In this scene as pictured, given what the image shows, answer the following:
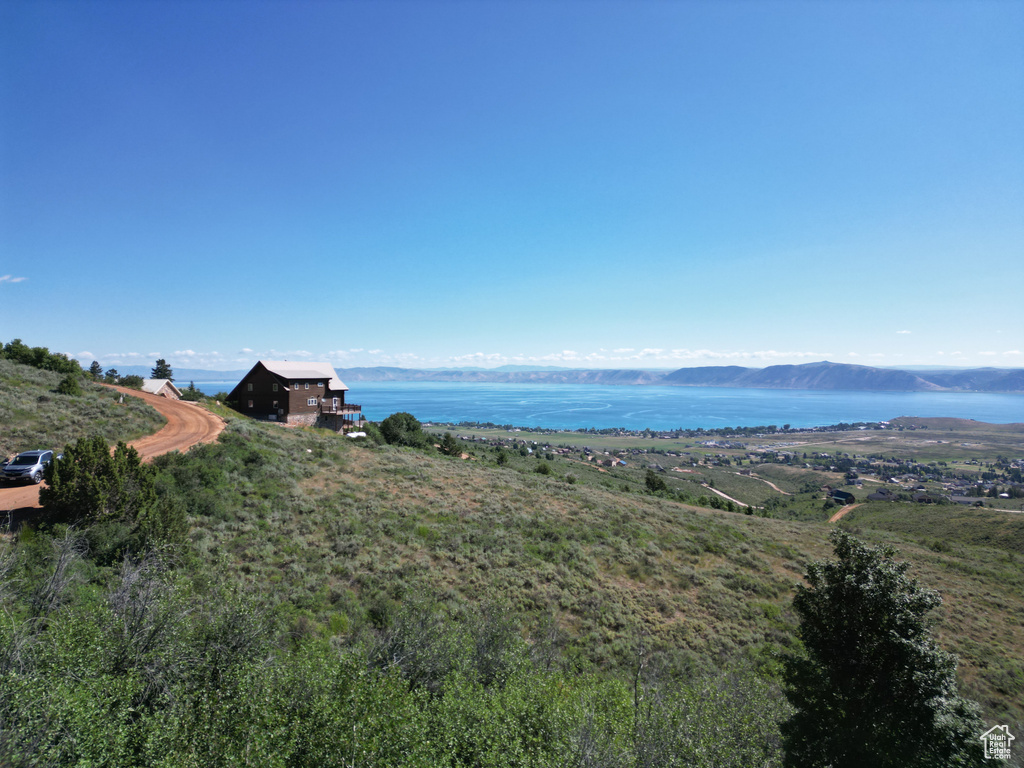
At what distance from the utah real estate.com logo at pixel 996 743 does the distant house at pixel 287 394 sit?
39.4 meters

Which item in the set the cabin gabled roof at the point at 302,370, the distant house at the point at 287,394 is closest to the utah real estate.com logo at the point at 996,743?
the distant house at the point at 287,394

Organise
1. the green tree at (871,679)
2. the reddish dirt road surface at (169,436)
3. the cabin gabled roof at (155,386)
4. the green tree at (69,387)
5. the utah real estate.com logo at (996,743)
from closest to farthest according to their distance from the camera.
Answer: the utah real estate.com logo at (996,743)
the green tree at (871,679)
the reddish dirt road surface at (169,436)
the green tree at (69,387)
the cabin gabled roof at (155,386)

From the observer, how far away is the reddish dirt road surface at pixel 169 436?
1252cm

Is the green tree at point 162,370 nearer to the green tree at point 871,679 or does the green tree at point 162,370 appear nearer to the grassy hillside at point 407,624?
the grassy hillside at point 407,624

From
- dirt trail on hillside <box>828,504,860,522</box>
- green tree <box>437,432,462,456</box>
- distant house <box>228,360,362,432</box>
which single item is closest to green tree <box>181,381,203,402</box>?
distant house <box>228,360,362,432</box>

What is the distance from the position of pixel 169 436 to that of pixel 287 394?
13.2 meters

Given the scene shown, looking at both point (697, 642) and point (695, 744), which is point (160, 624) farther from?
point (697, 642)

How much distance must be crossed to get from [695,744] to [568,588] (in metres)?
7.60

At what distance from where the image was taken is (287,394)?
112 ft

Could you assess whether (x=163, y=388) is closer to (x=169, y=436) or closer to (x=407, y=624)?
(x=169, y=436)

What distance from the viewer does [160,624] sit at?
7266 millimetres

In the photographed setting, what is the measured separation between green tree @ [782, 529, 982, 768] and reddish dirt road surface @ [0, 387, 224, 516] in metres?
22.1

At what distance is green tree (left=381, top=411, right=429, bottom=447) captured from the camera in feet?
129

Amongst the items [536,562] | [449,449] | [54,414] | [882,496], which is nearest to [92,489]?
[54,414]
